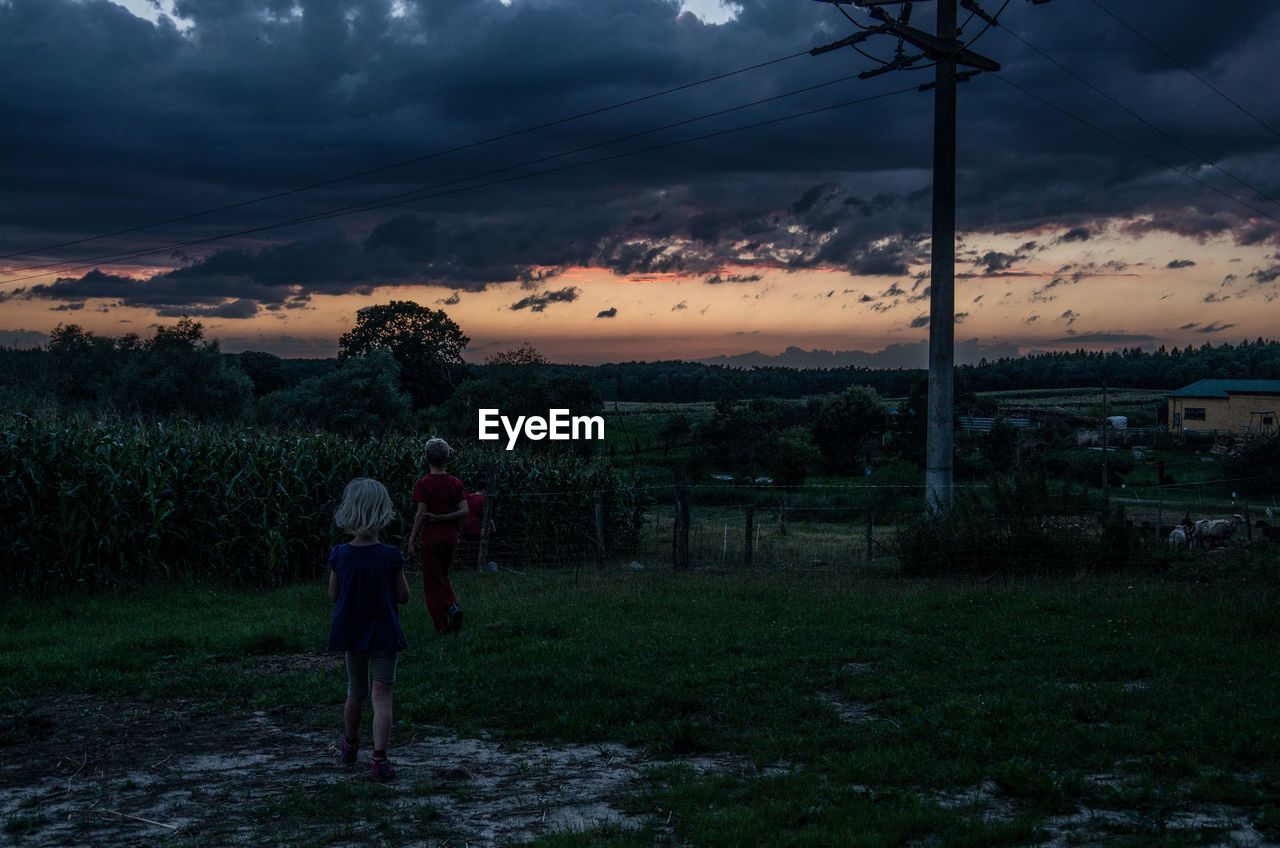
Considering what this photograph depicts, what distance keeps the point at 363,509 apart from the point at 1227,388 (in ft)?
225

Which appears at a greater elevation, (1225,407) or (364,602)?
(1225,407)

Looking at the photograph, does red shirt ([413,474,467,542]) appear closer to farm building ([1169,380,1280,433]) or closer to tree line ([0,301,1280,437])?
tree line ([0,301,1280,437])

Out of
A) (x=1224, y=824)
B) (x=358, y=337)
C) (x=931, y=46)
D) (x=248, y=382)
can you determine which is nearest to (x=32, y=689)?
(x=1224, y=824)

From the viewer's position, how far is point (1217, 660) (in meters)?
8.47

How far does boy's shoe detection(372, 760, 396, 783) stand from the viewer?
224 inches

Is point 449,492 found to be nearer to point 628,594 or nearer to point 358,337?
point 628,594

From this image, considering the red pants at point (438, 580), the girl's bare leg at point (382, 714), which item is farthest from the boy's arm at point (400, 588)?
the red pants at point (438, 580)

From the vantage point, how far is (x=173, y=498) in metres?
14.9

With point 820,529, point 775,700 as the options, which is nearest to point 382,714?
point 775,700

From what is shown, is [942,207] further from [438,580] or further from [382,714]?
[382,714]

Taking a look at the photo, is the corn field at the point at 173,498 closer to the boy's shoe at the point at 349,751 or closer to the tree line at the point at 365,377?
the boy's shoe at the point at 349,751

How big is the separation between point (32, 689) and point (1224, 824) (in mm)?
9083

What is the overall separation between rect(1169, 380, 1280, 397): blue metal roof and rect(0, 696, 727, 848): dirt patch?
65.3 m

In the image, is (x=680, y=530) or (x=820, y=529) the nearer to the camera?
(x=680, y=530)
